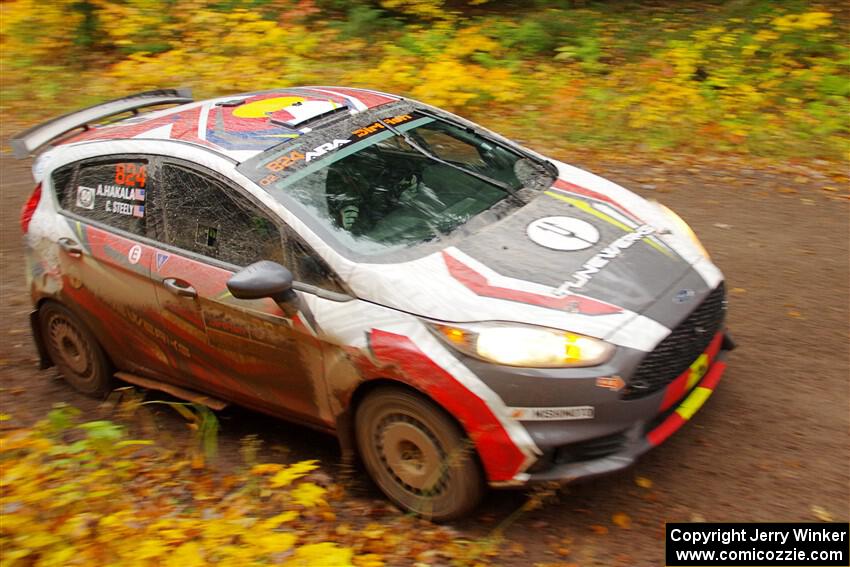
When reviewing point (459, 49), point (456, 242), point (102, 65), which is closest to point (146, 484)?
point (456, 242)

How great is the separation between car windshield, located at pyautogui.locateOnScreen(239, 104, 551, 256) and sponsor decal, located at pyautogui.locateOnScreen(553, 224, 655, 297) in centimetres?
60

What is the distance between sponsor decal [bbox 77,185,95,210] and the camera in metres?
5.13

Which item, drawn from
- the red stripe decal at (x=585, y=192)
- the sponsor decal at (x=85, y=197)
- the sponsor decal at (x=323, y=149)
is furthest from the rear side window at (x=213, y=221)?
the red stripe decal at (x=585, y=192)

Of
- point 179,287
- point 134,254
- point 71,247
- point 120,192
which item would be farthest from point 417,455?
point 71,247

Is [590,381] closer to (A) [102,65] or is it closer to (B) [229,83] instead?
(B) [229,83]

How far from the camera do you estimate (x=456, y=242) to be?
425 centimetres

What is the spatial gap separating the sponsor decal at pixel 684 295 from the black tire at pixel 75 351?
3.41 metres

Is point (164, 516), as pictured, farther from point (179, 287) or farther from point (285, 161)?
point (285, 161)

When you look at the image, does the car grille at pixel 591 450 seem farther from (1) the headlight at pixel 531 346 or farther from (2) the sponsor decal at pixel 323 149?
(2) the sponsor decal at pixel 323 149

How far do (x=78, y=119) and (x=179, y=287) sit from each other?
1.82 metres

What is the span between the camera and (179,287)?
4582 millimetres

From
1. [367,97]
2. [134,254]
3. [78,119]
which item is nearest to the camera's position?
[134,254]

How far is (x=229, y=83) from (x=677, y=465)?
824 cm

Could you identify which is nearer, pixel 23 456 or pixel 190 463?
pixel 23 456
